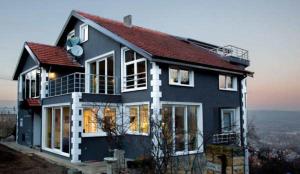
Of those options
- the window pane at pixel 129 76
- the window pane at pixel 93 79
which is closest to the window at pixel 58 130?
the window pane at pixel 93 79

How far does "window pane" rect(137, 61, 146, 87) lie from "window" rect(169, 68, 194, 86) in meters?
1.31

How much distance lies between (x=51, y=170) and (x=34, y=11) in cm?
1546

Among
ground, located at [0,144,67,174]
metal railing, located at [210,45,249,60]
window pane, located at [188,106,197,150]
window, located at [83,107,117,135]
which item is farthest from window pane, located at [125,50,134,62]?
metal railing, located at [210,45,249,60]

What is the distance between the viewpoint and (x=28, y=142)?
21578mm

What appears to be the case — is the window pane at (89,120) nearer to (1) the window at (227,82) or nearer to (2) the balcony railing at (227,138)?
(2) the balcony railing at (227,138)

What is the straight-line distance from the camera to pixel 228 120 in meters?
19.1

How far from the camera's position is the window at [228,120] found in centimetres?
1859

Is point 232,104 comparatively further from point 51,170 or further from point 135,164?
point 51,170

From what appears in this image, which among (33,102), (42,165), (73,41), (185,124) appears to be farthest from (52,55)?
(185,124)

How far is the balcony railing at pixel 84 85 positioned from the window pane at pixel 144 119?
244 cm

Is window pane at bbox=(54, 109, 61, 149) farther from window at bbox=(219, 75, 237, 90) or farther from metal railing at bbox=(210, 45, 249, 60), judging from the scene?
metal railing at bbox=(210, 45, 249, 60)

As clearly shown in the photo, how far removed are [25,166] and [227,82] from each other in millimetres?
12356

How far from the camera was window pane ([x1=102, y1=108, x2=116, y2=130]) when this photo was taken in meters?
14.5

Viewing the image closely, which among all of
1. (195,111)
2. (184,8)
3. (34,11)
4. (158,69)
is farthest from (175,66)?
(34,11)
